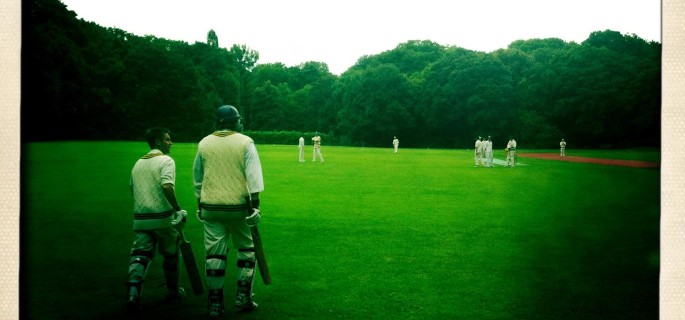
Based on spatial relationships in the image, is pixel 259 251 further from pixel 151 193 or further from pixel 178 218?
pixel 151 193

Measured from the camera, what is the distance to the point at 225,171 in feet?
13.9

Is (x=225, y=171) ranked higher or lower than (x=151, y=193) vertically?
higher

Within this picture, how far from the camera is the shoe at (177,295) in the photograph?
4.66 metres

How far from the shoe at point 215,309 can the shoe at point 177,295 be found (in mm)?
626

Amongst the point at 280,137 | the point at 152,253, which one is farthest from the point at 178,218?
the point at 280,137

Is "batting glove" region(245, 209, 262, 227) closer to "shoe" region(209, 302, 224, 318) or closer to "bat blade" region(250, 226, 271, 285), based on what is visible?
Result: "bat blade" region(250, 226, 271, 285)

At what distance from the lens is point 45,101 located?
19.6 ft

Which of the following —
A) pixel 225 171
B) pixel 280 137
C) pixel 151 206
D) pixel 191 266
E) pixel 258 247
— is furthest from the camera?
pixel 280 137

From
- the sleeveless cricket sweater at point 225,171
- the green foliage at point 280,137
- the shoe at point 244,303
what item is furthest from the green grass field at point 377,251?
the green foliage at point 280,137

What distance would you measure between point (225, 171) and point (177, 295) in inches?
50.4

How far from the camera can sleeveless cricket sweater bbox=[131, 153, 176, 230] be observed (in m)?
4.32

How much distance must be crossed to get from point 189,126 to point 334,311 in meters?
3.60

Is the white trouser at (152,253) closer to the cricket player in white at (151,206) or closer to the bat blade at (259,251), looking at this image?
the cricket player in white at (151,206)
